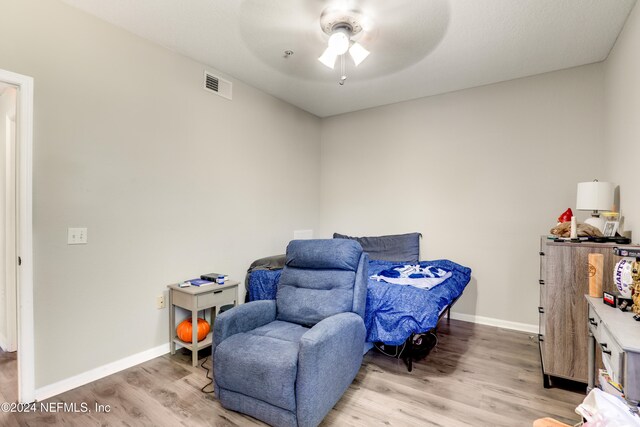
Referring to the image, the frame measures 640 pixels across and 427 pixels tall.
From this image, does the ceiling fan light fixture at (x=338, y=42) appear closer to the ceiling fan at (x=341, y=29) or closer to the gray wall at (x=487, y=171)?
the ceiling fan at (x=341, y=29)

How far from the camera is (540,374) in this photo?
8.03 ft

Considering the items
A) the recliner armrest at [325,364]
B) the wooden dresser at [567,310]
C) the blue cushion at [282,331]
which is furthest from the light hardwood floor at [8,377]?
the wooden dresser at [567,310]

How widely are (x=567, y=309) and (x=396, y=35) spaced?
240 cm

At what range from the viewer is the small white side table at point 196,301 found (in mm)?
2621

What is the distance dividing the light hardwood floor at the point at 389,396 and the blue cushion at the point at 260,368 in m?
0.25

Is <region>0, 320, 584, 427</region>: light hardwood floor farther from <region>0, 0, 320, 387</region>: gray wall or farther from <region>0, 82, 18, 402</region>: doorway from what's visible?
<region>0, 82, 18, 402</region>: doorway

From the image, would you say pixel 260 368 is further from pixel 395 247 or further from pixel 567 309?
pixel 395 247

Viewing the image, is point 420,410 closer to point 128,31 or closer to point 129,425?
point 129,425

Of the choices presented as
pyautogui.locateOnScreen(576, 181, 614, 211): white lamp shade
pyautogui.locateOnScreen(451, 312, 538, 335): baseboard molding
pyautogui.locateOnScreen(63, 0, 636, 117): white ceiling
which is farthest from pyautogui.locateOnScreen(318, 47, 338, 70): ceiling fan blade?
pyautogui.locateOnScreen(451, 312, 538, 335): baseboard molding

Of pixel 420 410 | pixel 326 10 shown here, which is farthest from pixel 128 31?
pixel 420 410

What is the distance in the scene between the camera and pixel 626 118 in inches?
92.7

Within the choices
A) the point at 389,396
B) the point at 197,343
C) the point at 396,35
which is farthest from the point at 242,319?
the point at 396,35

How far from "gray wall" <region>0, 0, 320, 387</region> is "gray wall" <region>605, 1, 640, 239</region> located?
131 inches

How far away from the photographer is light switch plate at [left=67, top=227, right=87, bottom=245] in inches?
89.7
